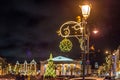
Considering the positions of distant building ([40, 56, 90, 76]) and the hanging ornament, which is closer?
the hanging ornament

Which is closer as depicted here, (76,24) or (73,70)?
(76,24)

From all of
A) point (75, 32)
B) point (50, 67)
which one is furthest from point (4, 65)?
point (75, 32)

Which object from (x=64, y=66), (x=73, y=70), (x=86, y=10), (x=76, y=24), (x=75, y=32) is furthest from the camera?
(x=64, y=66)

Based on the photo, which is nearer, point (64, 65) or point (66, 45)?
point (66, 45)

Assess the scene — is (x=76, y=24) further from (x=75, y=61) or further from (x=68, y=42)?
(x=75, y=61)

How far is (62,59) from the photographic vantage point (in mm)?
154375

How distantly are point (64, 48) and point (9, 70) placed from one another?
422 ft

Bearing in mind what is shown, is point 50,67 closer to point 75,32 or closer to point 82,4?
point 75,32

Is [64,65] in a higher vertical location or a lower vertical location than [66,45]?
higher

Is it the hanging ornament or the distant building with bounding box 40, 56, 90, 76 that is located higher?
the distant building with bounding box 40, 56, 90, 76

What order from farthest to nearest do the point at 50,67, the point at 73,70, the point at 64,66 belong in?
the point at 64,66 < the point at 73,70 < the point at 50,67

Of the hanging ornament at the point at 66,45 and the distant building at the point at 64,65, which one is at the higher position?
the distant building at the point at 64,65

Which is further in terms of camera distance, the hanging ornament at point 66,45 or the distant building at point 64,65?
the distant building at point 64,65

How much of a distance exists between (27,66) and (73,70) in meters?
28.3
